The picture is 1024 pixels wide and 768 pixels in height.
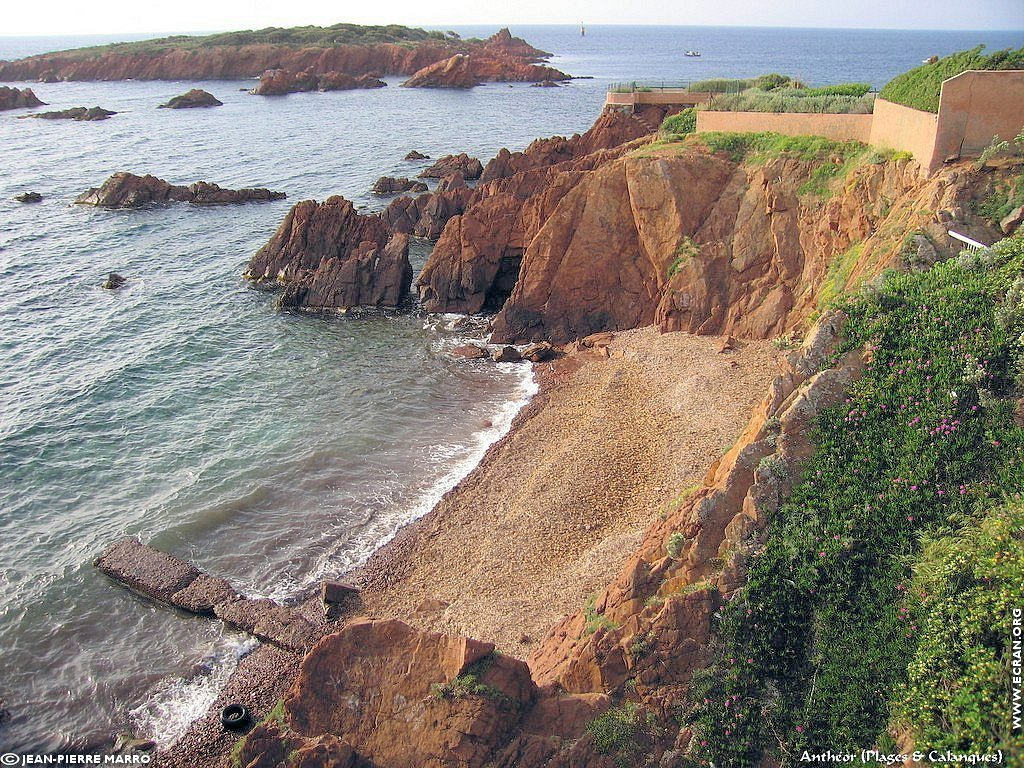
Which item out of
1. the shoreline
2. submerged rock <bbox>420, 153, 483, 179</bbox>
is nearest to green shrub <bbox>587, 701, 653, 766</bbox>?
the shoreline

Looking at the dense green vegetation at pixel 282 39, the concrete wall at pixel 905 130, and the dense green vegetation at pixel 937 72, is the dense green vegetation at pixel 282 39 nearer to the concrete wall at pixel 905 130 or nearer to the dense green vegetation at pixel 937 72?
the concrete wall at pixel 905 130

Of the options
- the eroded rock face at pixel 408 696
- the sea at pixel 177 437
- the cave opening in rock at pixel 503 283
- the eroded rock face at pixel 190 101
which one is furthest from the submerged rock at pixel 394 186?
the eroded rock face at pixel 190 101

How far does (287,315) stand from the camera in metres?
40.5

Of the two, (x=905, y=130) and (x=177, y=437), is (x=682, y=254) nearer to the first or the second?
(x=905, y=130)

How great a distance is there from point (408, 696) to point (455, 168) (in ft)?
192

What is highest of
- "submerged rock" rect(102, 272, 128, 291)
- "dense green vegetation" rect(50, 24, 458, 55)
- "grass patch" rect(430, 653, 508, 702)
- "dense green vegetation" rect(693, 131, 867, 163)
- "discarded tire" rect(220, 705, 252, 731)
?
"dense green vegetation" rect(50, 24, 458, 55)

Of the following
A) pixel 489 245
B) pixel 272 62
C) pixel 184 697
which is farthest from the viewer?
pixel 272 62

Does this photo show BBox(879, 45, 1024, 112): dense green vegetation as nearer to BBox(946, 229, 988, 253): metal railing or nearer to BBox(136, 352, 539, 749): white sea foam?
BBox(946, 229, 988, 253): metal railing

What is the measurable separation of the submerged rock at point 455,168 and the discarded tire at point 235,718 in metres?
53.4

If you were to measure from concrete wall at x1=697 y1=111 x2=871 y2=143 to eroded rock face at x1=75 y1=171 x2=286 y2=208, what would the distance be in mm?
38005

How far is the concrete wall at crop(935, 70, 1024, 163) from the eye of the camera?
71.8ft

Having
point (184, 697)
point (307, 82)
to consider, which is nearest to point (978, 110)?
point (184, 697)

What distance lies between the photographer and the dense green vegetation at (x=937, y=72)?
22.6 meters

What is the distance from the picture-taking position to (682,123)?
42156mm
